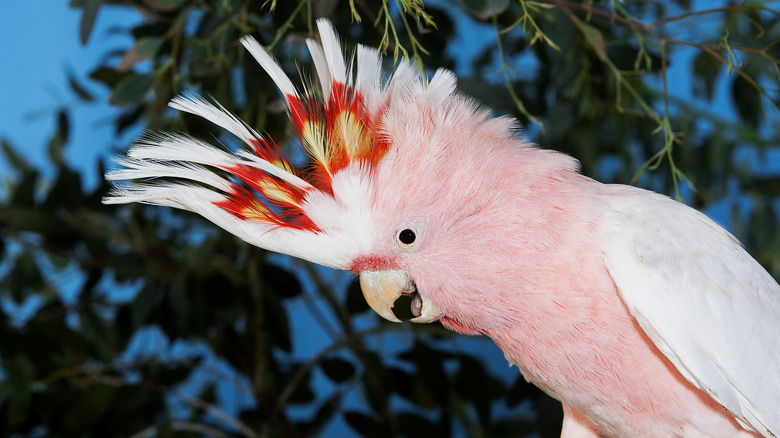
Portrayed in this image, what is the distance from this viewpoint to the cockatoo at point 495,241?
69cm

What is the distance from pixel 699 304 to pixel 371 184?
0.38 metres

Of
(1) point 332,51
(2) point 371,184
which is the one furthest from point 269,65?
(2) point 371,184

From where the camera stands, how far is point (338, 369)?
4.36 feet

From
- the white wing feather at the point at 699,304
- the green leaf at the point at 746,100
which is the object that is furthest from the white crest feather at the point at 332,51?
the green leaf at the point at 746,100

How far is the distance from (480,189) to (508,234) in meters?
0.06

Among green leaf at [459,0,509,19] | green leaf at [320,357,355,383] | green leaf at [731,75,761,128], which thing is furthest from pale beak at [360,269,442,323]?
green leaf at [731,75,761,128]

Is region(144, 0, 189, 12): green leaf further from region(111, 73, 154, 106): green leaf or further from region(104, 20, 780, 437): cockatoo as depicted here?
region(104, 20, 780, 437): cockatoo

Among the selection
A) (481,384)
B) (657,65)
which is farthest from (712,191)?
(481,384)

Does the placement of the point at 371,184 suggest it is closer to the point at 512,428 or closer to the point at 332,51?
the point at 332,51

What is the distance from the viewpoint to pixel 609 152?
1.61 m

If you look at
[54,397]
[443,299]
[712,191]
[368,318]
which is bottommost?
[368,318]

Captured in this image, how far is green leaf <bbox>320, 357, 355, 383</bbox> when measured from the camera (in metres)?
1.32

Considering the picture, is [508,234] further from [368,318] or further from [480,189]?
[368,318]

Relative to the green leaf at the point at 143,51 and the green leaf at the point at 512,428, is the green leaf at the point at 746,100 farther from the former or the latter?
the green leaf at the point at 143,51
